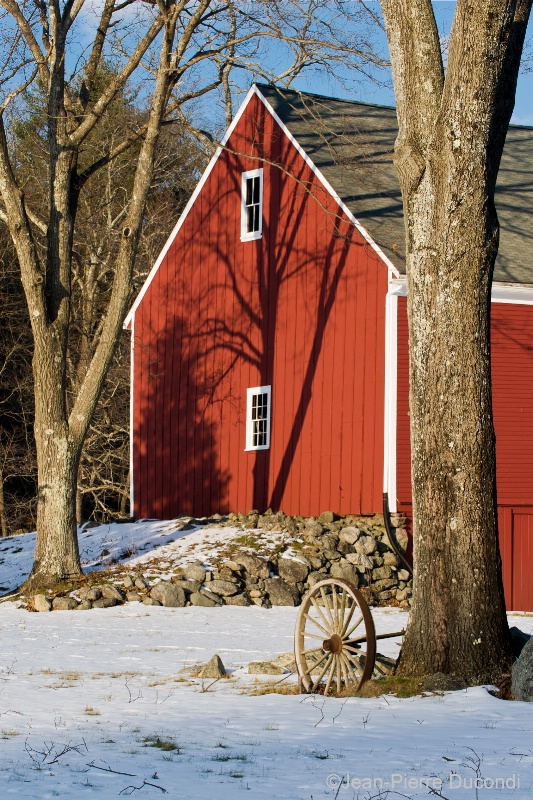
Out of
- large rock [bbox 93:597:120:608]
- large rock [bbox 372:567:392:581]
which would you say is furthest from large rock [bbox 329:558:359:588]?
large rock [bbox 93:597:120:608]

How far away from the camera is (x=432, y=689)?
8500mm

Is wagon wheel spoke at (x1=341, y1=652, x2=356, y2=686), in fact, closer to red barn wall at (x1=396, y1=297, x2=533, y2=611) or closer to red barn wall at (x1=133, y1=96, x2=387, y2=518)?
red barn wall at (x1=133, y1=96, x2=387, y2=518)

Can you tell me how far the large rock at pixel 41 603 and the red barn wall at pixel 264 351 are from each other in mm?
5245

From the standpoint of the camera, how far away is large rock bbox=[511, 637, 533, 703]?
801 centimetres

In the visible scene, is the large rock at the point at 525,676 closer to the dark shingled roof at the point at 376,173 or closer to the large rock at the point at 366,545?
the large rock at the point at 366,545

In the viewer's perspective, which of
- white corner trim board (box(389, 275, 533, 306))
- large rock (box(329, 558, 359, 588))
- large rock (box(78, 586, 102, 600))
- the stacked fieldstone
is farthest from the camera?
white corner trim board (box(389, 275, 533, 306))

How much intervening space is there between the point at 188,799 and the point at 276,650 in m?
6.52

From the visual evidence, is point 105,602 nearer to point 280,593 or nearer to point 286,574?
point 280,593

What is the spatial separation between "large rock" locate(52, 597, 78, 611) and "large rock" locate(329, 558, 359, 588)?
3795 millimetres

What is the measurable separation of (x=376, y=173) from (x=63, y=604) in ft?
32.3

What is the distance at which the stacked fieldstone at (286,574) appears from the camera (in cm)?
1562

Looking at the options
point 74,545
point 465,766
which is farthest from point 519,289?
point 465,766

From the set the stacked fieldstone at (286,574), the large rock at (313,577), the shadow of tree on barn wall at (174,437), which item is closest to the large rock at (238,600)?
the stacked fieldstone at (286,574)

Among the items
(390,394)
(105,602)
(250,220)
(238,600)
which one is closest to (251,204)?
(250,220)
